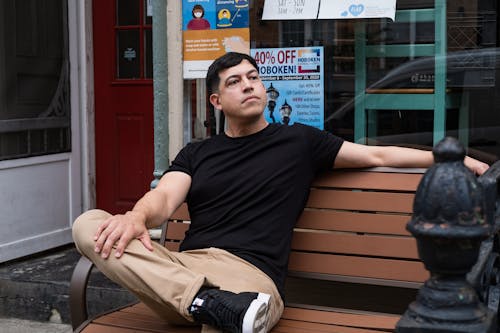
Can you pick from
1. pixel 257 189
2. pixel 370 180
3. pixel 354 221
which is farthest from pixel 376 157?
pixel 257 189

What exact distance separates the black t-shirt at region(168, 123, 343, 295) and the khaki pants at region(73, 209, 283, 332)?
0.12 metres

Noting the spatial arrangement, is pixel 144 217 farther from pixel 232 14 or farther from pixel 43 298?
pixel 43 298

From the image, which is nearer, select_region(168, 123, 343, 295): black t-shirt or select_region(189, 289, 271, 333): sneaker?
select_region(189, 289, 271, 333): sneaker

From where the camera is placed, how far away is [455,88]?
14.6ft

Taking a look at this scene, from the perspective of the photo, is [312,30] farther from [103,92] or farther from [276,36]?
[103,92]

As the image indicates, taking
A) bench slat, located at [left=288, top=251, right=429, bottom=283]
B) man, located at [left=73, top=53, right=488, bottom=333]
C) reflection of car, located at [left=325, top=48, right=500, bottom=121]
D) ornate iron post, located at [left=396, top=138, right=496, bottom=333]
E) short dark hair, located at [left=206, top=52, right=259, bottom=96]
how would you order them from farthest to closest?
reflection of car, located at [left=325, top=48, right=500, bottom=121], short dark hair, located at [left=206, top=52, right=259, bottom=96], bench slat, located at [left=288, top=251, right=429, bottom=283], man, located at [left=73, top=53, right=488, bottom=333], ornate iron post, located at [left=396, top=138, right=496, bottom=333]

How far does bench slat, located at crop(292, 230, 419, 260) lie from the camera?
11.8 feet

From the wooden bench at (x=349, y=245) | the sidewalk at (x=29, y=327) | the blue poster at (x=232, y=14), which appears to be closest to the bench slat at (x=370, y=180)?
the wooden bench at (x=349, y=245)

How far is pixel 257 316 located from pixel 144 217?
64cm

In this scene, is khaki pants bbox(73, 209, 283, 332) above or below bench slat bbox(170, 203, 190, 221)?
below

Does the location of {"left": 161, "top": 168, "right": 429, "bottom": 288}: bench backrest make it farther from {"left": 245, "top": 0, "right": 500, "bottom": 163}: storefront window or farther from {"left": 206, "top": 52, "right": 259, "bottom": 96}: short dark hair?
{"left": 245, "top": 0, "right": 500, "bottom": 163}: storefront window

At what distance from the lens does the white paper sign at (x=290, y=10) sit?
456 cm

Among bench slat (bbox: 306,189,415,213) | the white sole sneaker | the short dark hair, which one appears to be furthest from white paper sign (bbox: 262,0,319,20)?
the white sole sneaker

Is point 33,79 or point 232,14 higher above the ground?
point 232,14
